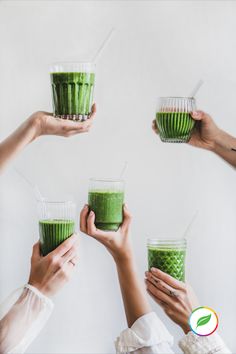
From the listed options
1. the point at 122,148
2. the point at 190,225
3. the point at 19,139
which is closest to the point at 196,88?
the point at 122,148

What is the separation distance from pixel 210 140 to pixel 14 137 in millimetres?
809

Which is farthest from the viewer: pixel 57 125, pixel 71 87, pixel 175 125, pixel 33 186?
pixel 33 186

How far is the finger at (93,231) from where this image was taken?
7.53 ft

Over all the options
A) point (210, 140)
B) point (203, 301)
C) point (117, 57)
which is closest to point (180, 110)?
point (210, 140)

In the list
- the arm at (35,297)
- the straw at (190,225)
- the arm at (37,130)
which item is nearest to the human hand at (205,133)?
the straw at (190,225)

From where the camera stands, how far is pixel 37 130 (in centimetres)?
233

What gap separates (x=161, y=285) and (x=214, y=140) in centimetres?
65

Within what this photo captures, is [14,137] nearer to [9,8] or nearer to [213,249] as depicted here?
[9,8]

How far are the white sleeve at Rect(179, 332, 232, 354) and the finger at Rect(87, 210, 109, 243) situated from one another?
0.52 m

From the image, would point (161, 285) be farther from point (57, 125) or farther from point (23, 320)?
point (57, 125)

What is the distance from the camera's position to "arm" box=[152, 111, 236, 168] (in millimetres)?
2480

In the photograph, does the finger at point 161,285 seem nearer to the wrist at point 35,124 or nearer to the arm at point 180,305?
the arm at point 180,305

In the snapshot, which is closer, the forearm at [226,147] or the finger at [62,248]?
the finger at [62,248]

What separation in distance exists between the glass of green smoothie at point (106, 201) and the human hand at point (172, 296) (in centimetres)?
26
